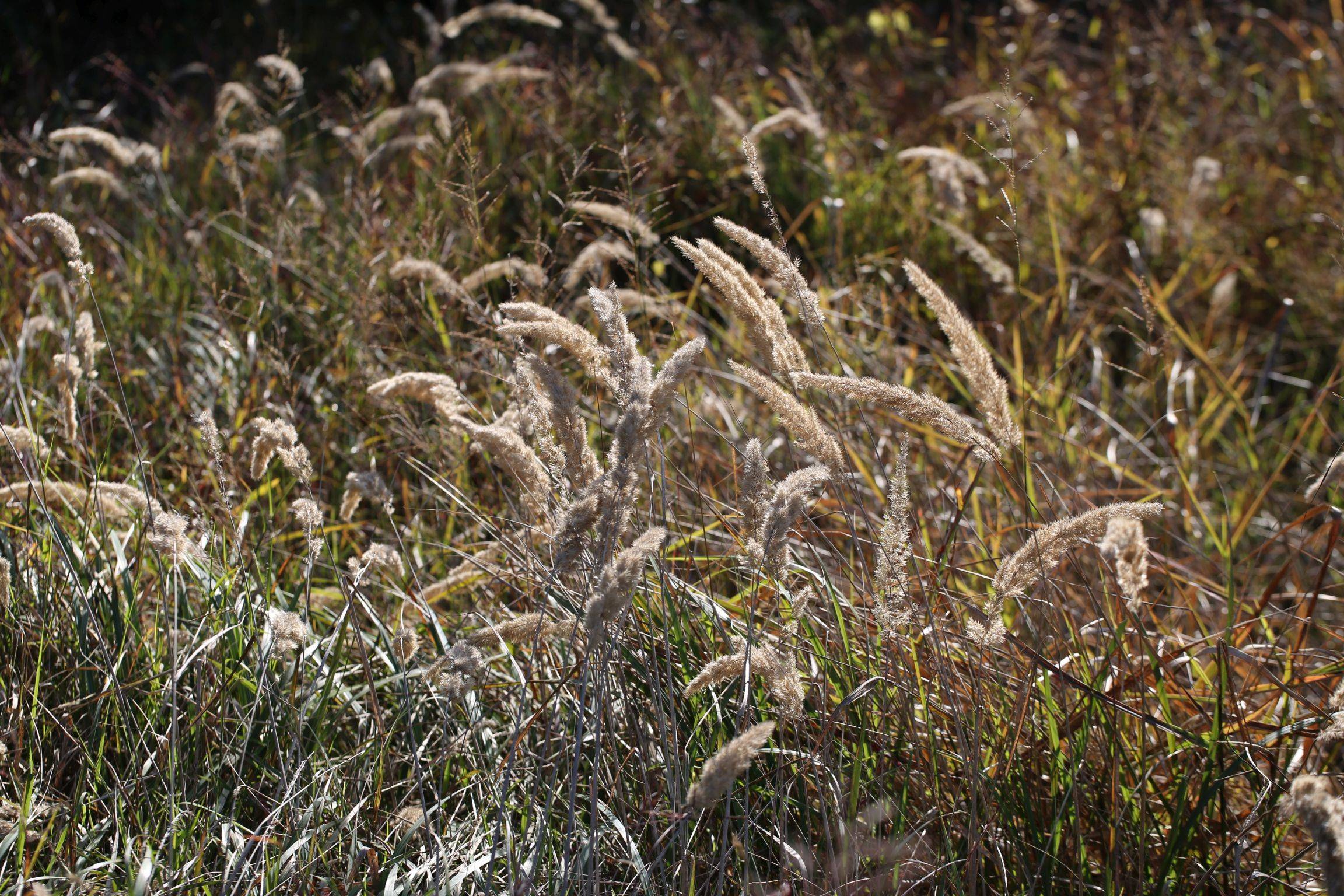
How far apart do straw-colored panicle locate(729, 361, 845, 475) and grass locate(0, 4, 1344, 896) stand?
2 centimetres

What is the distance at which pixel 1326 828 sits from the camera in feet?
3.34

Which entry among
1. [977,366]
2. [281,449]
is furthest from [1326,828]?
[281,449]

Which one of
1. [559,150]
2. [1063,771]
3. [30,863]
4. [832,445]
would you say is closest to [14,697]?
[30,863]

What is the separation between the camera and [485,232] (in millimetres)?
3783

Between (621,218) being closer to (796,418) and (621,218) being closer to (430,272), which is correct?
(430,272)

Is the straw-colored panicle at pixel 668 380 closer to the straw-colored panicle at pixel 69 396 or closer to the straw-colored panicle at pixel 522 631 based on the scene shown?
the straw-colored panicle at pixel 522 631

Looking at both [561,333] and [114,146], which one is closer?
[561,333]

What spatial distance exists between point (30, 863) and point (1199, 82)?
554 centimetres

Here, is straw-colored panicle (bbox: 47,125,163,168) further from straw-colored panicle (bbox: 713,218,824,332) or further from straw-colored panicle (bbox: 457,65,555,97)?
straw-colored panicle (bbox: 713,218,824,332)

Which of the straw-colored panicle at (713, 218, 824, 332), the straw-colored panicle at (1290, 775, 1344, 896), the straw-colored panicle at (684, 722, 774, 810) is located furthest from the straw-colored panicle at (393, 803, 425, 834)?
the straw-colored panicle at (1290, 775, 1344, 896)

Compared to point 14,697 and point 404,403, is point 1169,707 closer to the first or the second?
point 404,403

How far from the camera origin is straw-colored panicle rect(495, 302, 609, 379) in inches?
57.6

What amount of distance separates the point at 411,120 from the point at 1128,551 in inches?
114

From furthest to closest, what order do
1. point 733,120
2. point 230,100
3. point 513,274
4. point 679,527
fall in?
point 230,100 → point 733,120 → point 513,274 → point 679,527
